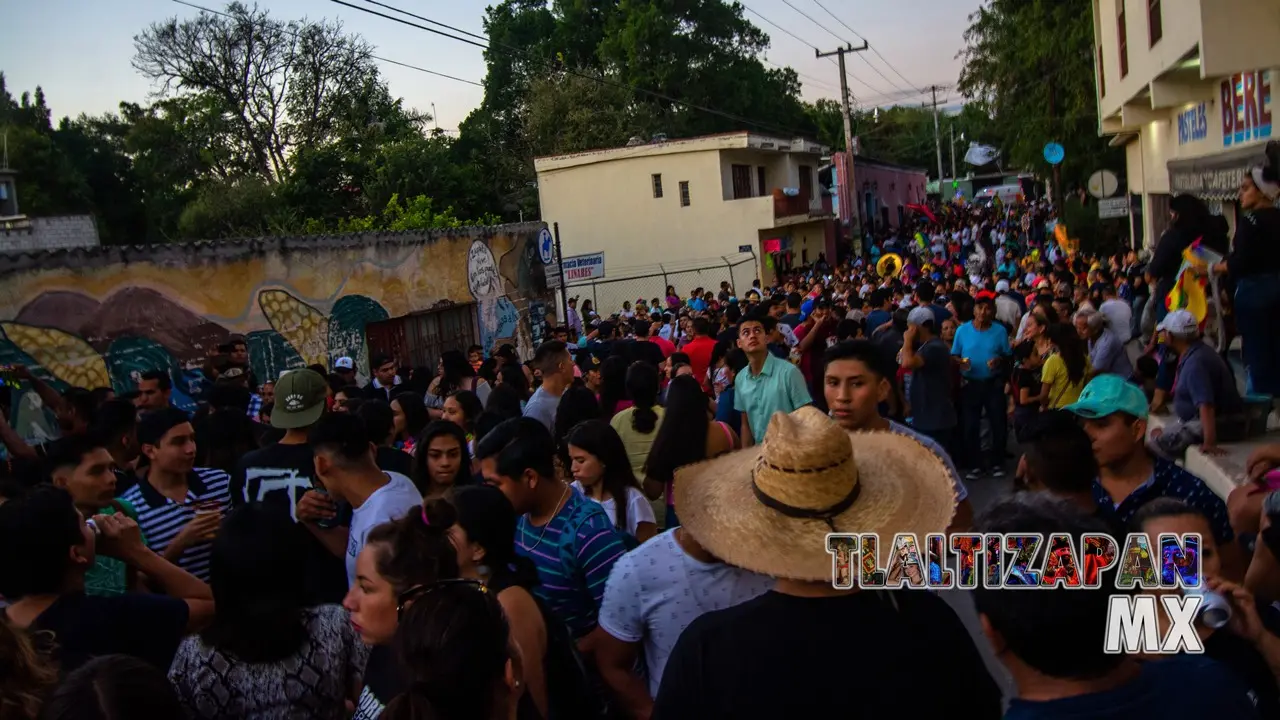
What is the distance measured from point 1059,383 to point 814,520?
596cm

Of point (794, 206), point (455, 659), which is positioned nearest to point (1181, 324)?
point (455, 659)

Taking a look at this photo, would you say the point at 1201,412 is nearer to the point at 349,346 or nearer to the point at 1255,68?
the point at 1255,68

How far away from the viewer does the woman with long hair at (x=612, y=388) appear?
6773 mm

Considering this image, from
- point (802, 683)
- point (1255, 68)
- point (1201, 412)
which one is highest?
point (1255, 68)

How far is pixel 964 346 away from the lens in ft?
31.1

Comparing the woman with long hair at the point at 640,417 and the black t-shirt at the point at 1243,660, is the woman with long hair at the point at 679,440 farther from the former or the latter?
the black t-shirt at the point at 1243,660

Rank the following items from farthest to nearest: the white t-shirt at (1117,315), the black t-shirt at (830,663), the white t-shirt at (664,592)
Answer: the white t-shirt at (1117,315)
the white t-shirt at (664,592)
the black t-shirt at (830,663)

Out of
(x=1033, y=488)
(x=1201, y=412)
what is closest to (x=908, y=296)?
(x=1201, y=412)

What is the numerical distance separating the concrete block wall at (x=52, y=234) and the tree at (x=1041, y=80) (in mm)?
25341

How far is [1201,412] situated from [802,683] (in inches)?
215

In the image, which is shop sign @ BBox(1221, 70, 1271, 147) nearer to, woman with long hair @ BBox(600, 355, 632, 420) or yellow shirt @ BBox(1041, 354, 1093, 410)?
yellow shirt @ BBox(1041, 354, 1093, 410)

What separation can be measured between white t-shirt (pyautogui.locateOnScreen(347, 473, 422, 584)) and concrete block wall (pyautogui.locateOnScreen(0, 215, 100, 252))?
2376 centimetres

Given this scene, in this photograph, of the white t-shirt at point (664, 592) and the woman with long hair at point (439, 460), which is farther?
the woman with long hair at point (439, 460)

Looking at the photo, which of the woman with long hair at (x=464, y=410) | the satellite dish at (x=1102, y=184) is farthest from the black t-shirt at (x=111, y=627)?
the satellite dish at (x=1102, y=184)
